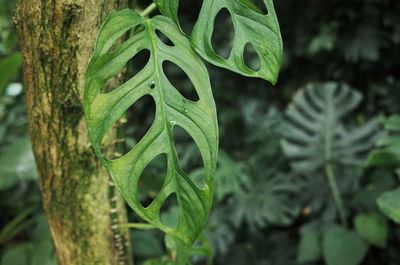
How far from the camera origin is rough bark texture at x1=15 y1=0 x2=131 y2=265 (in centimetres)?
52

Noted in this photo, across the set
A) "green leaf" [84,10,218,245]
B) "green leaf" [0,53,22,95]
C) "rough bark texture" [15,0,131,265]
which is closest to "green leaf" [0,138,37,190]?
"green leaf" [0,53,22,95]

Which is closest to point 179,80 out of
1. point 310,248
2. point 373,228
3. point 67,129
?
point 310,248

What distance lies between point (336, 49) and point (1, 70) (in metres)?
1.54

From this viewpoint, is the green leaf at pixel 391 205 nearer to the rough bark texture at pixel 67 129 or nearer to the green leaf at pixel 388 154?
the green leaf at pixel 388 154

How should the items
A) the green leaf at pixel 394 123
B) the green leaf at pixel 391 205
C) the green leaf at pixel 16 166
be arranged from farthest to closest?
the green leaf at pixel 394 123 → the green leaf at pixel 16 166 → the green leaf at pixel 391 205

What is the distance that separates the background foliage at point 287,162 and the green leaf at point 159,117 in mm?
702

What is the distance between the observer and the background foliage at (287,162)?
4.36 feet

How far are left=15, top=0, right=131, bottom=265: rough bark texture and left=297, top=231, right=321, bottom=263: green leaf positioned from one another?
95 centimetres

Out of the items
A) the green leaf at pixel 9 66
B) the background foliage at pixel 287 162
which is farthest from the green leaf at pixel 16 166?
the green leaf at pixel 9 66

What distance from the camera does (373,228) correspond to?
130cm

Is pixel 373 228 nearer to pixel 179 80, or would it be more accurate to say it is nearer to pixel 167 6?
pixel 167 6

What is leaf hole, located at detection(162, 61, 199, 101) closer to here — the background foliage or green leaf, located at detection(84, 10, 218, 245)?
the background foliage

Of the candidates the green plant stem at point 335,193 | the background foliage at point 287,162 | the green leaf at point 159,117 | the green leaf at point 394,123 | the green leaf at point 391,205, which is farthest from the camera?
the green plant stem at point 335,193

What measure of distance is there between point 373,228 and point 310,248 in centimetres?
26
